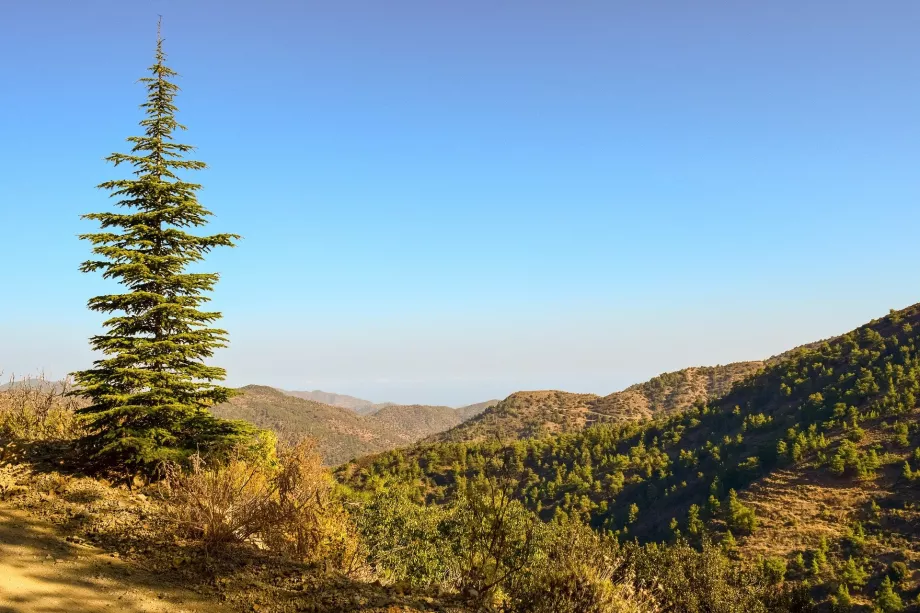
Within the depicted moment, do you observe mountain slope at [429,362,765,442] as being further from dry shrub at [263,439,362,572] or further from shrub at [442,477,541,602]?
shrub at [442,477,541,602]

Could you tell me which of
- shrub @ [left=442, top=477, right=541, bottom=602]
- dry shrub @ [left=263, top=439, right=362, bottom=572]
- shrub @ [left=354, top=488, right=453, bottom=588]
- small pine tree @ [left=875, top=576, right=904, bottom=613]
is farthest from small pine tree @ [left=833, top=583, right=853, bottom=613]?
dry shrub @ [left=263, top=439, right=362, bottom=572]

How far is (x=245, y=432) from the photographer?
1434cm

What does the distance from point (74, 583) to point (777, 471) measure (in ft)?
219

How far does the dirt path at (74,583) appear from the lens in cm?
586

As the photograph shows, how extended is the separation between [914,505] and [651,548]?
2805 centimetres

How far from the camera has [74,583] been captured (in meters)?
6.39

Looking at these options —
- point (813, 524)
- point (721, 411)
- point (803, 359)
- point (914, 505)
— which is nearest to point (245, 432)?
point (813, 524)

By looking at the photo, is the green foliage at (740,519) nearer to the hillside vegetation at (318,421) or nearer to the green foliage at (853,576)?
the green foliage at (853,576)

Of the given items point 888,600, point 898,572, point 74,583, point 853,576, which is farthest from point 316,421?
point 74,583

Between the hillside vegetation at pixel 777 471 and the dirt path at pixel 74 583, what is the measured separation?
2632 centimetres

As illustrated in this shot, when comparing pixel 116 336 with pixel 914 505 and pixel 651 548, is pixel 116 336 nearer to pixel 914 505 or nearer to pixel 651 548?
pixel 651 548

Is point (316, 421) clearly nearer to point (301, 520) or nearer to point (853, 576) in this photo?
point (853, 576)

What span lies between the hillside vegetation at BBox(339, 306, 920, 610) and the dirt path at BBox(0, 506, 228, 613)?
86.4 ft

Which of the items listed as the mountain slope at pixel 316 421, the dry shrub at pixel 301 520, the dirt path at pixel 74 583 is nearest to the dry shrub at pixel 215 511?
the dry shrub at pixel 301 520
